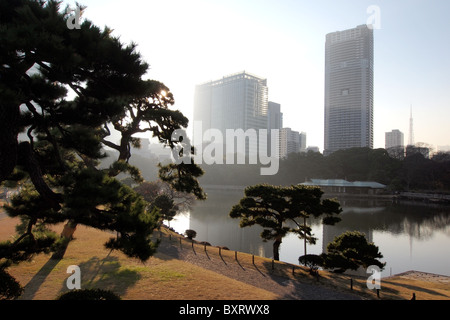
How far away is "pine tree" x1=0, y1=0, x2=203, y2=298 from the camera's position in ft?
12.2

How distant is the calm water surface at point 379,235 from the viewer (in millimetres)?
16391

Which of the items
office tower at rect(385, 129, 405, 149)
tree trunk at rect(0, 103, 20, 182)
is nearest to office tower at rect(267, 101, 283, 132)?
office tower at rect(385, 129, 405, 149)

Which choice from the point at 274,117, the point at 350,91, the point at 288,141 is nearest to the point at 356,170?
the point at 288,141

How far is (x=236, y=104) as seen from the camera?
9094cm

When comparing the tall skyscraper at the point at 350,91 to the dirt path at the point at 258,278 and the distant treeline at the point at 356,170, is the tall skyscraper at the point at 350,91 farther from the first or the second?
the dirt path at the point at 258,278

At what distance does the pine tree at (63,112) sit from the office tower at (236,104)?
82.2 metres

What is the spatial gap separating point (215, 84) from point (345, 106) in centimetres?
4561

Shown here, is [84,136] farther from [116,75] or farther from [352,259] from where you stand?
[352,259]

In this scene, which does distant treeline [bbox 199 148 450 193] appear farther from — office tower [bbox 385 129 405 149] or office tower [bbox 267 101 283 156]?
office tower [bbox 385 129 405 149]

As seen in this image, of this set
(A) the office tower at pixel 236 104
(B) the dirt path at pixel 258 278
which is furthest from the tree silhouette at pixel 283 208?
(A) the office tower at pixel 236 104

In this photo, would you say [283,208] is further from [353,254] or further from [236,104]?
[236,104]

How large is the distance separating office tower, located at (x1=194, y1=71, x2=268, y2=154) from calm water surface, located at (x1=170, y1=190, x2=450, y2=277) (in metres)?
59.6

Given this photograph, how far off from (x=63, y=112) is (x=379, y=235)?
23.6 meters
